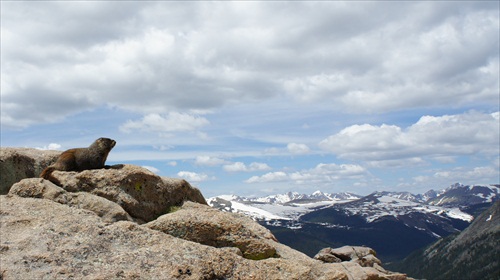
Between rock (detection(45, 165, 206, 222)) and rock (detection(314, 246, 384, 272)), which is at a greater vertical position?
rock (detection(45, 165, 206, 222))

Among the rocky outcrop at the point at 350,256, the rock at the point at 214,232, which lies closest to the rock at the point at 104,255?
the rock at the point at 214,232

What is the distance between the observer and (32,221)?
13.2 meters

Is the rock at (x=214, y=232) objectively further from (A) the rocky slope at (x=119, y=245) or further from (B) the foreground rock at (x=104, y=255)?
(B) the foreground rock at (x=104, y=255)

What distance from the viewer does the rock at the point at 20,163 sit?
21.4 metres

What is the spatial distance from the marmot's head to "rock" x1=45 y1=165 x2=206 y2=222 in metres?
3.17

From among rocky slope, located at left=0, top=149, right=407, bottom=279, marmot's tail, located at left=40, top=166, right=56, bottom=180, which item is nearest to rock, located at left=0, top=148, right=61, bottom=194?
marmot's tail, located at left=40, top=166, right=56, bottom=180

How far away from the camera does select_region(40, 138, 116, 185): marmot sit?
22281 mm

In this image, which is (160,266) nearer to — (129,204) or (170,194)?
(129,204)

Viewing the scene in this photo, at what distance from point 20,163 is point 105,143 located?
4.33 metres

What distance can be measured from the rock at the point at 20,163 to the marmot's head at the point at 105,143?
2.63 metres

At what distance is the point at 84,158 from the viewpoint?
22.9 metres

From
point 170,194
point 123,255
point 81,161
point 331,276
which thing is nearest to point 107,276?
point 123,255

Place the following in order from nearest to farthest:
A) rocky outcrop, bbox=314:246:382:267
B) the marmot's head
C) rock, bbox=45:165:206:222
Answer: rock, bbox=45:165:206:222 → the marmot's head → rocky outcrop, bbox=314:246:382:267

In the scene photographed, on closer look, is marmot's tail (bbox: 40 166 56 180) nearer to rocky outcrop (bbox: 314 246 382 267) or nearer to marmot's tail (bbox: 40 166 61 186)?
marmot's tail (bbox: 40 166 61 186)
